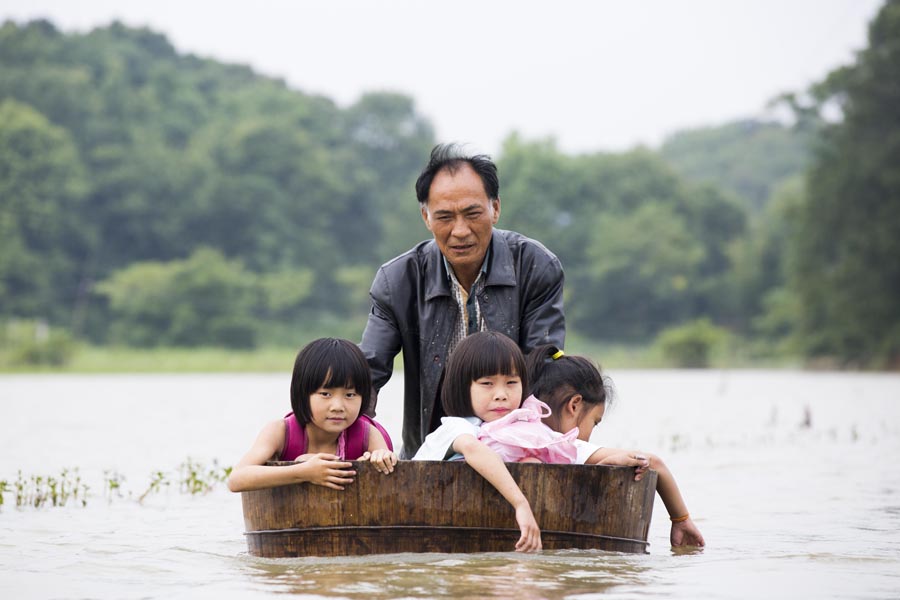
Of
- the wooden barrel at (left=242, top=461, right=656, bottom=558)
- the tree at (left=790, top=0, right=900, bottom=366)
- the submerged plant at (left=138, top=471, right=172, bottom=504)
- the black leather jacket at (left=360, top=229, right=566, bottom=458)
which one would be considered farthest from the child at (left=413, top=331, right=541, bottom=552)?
the tree at (left=790, top=0, right=900, bottom=366)

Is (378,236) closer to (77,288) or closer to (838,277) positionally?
(77,288)

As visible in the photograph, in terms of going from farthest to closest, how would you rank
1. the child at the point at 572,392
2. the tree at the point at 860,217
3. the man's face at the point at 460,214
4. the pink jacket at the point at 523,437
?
1. the tree at the point at 860,217
2. the man's face at the point at 460,214
3. the child at the point at 572,392
4. the pink jacket at the point at 523,437

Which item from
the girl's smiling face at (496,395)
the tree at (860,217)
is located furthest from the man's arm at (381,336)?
the tree at (860,217)

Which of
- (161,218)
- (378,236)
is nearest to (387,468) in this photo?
(161,218)

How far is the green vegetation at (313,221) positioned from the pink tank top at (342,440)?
1384 inches

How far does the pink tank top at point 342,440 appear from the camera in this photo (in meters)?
5.55

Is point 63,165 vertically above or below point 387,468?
above

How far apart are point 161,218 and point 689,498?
58.2 metres

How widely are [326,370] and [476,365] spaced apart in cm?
61

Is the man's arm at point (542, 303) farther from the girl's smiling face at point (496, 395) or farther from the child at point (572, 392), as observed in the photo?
the girl's smiling face at point (496, 395)

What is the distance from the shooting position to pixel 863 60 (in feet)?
150

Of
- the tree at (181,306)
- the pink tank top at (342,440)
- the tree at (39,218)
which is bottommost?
the pink tank top at (342,440)

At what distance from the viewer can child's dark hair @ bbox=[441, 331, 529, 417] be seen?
5.31 meters

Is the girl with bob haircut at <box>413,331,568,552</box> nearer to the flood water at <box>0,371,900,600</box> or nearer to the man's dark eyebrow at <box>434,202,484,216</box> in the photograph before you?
the flood water at <box>0,371,900,600</box>
